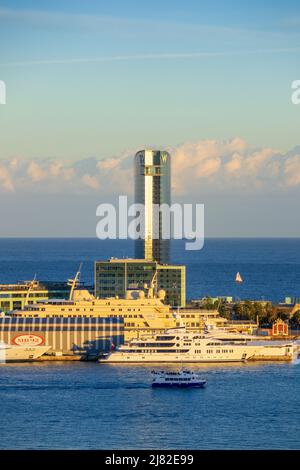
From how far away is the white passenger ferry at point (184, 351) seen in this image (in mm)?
32781

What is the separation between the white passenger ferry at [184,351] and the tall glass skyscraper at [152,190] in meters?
20.1

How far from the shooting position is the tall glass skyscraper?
175ft

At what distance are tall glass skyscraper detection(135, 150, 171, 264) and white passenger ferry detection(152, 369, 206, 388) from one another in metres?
24.4

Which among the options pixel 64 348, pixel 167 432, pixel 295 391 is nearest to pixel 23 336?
pixel 64 348

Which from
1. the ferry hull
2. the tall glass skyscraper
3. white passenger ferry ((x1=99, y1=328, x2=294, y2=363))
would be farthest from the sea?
the tall glass skyscraper

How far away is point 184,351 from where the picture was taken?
33000 mm

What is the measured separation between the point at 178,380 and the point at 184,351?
14.6 feet

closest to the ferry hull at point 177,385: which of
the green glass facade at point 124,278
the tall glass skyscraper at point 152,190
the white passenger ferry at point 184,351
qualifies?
the white passenger ferry at point 184,351

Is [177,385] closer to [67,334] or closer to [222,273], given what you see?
[67,334]

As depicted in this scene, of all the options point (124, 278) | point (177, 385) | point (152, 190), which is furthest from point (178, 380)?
point (152, 190)

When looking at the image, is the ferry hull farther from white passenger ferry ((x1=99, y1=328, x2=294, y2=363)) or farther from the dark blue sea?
the dark blue sea

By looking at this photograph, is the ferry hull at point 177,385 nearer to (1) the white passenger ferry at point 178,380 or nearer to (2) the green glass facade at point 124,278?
(1) the white passenger ferry at point 178,380

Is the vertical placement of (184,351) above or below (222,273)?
below

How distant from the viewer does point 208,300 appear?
43.5m
